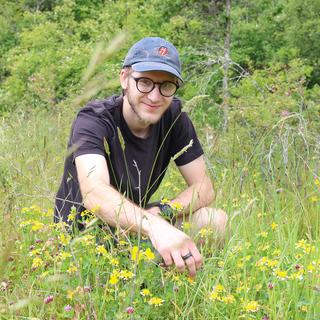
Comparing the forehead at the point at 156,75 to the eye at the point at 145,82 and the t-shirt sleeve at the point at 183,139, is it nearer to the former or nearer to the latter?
the eye at the point at 145,82

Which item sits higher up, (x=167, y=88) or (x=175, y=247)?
(x=167, y=88)

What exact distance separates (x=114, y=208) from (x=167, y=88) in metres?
0.81

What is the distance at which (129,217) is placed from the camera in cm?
206

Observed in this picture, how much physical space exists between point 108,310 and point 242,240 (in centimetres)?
57

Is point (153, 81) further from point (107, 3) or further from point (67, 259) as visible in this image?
point (107, 3)

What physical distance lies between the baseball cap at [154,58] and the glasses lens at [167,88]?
52 millimetres

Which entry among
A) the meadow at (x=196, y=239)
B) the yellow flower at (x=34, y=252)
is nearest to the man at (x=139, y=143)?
the meadow at (x=196, y=239)

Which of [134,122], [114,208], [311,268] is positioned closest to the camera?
[311,268]

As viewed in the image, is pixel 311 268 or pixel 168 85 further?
pixel 168 85

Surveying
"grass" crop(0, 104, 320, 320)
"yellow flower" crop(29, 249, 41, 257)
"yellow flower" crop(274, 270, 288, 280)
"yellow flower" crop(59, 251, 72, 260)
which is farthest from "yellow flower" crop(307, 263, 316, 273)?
"yellow flower" crop(29, 249, 41, 257)

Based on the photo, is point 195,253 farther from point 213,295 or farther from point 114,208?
point 114,208

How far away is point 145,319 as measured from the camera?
187 centimetres

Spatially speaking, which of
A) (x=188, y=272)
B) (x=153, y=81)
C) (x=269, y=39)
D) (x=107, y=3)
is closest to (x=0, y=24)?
(x=107, y=3)

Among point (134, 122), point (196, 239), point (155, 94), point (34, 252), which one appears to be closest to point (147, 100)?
point (155, 94)
